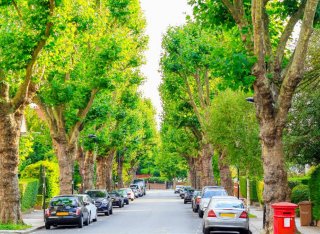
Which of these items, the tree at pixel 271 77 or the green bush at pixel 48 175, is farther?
the green bush at pixel 48 175

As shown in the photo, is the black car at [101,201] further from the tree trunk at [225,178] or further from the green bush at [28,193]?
the tree trunk at [225,178]

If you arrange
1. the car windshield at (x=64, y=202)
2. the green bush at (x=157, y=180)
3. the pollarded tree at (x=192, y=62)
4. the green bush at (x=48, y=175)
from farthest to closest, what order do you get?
the green bush at (x=157, y=180) < the green bush at (x=48, y=175) < the pollarded tree at (x=192, y=62) < the car windshield at (x=64, y=202)

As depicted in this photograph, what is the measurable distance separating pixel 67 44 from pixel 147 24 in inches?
718

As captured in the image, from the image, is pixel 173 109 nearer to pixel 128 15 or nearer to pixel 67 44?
pixel 128 15

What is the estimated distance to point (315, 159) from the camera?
93.2 feet

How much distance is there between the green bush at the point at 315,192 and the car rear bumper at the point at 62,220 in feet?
36.4

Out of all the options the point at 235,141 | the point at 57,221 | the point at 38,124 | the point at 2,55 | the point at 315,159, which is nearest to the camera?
the point at 2,55

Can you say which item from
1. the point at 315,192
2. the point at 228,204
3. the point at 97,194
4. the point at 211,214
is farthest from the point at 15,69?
the point at 97,194

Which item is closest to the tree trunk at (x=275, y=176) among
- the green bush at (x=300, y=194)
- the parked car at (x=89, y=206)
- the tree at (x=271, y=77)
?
the tree at (x=271, y=77)

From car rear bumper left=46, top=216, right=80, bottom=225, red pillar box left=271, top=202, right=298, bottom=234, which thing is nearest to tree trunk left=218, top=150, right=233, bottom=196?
Answer: car rear bumper left=46, top=216, right=80, bottom=225

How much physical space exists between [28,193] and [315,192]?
2270cm

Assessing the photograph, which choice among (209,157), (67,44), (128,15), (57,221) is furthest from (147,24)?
(57,221)

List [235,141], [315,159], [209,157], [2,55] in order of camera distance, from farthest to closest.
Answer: [209,157] < [235,141] < [315,159] < [2,55]

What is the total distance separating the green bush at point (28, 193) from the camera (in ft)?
140
